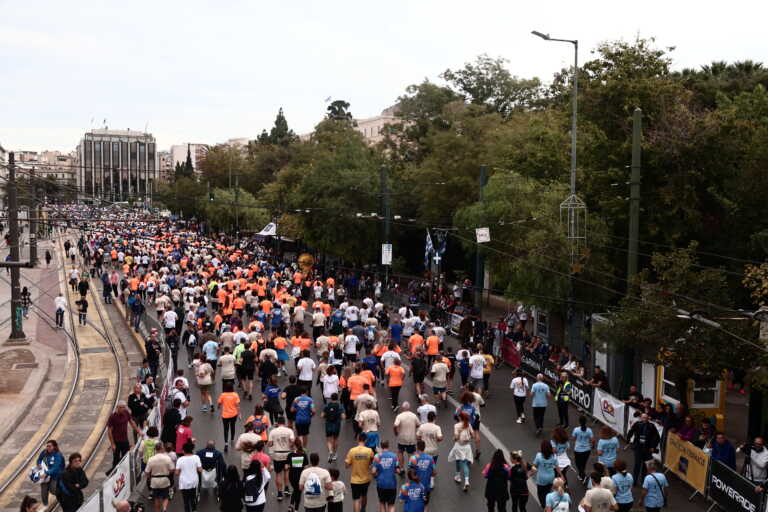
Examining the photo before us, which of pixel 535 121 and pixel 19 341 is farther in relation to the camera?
pixel 535 121

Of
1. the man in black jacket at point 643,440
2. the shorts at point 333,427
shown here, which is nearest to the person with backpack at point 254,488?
the shorts at point 333,427

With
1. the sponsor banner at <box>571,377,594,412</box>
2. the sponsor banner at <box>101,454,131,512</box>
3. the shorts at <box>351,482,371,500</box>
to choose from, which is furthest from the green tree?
the sponsor banner at <box>101,454,131,512</box>

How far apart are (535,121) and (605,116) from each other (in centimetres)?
1272

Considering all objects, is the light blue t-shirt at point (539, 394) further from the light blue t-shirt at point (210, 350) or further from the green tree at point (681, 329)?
the light blue t-shirt at point (210, 350)

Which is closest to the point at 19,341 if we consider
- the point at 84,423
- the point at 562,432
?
the point at 84,423

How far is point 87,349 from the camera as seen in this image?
96.0ft

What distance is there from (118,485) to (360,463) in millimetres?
3443

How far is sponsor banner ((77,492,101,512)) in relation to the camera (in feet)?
32.3

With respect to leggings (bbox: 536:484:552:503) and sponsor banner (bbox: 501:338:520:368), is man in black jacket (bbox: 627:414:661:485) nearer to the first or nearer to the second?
leggings (bbox: 536:484:552:503)

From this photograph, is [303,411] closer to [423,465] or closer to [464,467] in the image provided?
[464,467]

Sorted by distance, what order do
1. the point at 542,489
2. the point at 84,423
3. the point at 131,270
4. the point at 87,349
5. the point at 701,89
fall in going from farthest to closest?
1. the point at 131,270
2. the point at 701,89
3. the point at 87,349
4. the point at 84,423
5. the point at 542,489

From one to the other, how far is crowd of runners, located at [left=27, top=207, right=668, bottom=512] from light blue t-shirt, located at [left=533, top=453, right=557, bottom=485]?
18 mm

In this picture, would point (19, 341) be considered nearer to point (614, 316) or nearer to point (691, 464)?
point (614, 316)

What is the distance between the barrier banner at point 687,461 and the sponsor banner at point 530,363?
291 inches
